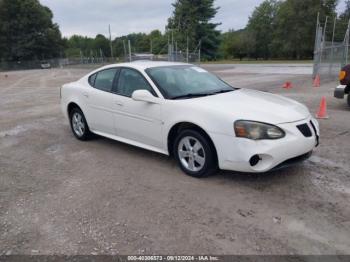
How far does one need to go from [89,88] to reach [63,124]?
249 cm

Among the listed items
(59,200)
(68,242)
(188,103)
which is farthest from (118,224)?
(188,103)

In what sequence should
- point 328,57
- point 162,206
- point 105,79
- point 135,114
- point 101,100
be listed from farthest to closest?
point 328,57
point 105,79
point 101,100
point 135,114
point 162,206

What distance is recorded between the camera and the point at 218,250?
288 cm

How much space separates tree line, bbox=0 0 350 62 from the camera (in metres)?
55.9

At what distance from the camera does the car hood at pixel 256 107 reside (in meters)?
3.96

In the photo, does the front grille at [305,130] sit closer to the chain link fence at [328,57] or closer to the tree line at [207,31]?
the chain link fence at [328,57]

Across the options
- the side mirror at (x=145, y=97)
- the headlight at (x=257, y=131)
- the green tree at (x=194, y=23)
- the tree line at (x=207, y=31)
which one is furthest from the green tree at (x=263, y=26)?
the headlight at (x=257, y=131)

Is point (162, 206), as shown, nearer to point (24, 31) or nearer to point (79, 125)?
point (79, 125)

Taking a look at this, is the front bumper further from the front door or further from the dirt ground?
the front door

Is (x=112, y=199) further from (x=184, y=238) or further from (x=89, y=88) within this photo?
(x=89, y=88)

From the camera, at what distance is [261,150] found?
12.4 ft

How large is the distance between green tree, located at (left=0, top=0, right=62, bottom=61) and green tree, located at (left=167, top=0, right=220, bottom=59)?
28737 millimetres

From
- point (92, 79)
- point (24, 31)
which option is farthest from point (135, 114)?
point (24, 31)

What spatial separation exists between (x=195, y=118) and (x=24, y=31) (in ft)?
237
